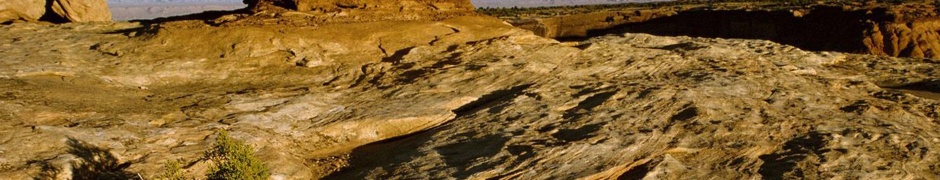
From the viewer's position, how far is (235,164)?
7.40 m

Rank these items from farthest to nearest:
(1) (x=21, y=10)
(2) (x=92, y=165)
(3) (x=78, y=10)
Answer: (3) (x=78, y=10)
(1) (x=21, y=10)
(2) (x=92, y=165)

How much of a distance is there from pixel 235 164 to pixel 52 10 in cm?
1901

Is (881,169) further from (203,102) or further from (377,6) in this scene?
(377,6)

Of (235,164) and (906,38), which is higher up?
(235,164)

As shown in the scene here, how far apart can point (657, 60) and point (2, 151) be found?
10320mm

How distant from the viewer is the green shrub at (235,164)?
7.43m

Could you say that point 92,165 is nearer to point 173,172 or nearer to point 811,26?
point 173,172

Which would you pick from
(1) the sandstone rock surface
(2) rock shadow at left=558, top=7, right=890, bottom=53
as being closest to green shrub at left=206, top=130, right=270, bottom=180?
(1) the sandstone rock surface

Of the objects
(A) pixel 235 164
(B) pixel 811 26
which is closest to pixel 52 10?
(A) pixel 235 164

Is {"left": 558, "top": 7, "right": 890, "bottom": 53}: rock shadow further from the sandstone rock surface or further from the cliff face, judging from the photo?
the sandstone rock surface

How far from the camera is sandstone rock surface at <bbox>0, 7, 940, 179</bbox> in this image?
8.16 meters

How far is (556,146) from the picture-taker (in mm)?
8602

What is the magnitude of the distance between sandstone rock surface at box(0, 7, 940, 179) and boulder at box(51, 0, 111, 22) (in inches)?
279

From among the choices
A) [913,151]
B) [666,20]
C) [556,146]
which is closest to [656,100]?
[556,146]
